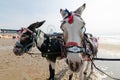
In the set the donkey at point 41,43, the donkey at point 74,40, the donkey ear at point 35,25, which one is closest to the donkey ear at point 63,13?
the donkey at point 74,40

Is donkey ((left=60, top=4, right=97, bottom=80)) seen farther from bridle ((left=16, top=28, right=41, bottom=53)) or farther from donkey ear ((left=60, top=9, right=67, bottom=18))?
bridle ((left=16, top=28, right=41, bottom=53))

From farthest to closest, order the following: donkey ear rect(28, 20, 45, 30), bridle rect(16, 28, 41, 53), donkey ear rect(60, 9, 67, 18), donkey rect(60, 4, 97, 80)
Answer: donkey ear rect(28, 20, 45, 30)
bridle rect(16, 28, 41, 53)
donkey ear rect(60, 9, 67, 18)
donkey rect(60, 4, 97, 80)

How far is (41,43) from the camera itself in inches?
376

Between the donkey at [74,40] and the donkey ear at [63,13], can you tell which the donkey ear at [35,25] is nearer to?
the donkey ear at [63,13]

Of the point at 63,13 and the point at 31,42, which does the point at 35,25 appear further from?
the point at 63,13

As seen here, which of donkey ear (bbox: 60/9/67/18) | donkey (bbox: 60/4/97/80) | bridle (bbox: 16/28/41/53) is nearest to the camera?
donkey (bbox: 60/4/97/80)

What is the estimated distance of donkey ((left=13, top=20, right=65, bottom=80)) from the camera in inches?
360

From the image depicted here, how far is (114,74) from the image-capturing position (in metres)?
12.4

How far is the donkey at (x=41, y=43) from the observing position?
9.16 m

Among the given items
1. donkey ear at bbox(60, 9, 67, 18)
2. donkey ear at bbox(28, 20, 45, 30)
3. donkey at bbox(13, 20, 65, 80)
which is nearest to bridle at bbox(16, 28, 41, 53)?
donkey at bbox(13, 20, 65, 80)

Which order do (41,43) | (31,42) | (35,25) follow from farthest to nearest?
(41,43) < (35,25) < (31,42)

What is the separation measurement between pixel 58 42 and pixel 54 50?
0.41m

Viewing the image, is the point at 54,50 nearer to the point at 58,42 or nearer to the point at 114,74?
the point at 58,42

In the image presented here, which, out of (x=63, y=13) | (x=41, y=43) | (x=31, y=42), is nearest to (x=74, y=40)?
(x=63, y=13)
